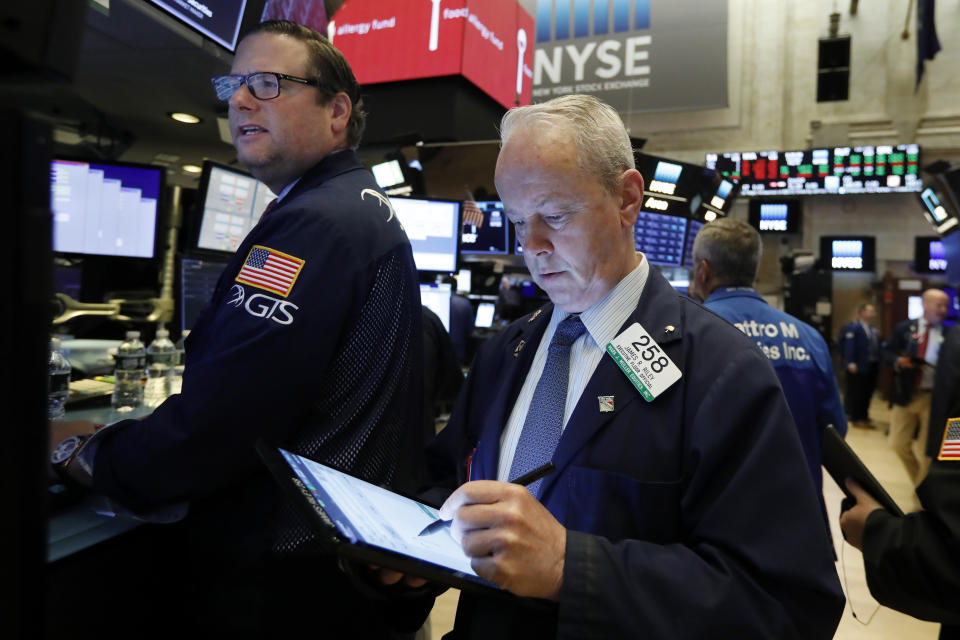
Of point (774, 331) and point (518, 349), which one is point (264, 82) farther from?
point (774, 331)

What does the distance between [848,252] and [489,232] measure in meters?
8.15

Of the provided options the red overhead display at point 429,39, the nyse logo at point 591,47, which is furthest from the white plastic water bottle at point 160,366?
the nyse logo at point 591,47

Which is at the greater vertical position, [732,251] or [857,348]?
[732,251]

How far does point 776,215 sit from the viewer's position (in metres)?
10.3

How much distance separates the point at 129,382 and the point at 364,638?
3.50 feet

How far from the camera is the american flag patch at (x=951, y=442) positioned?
3.88 feet

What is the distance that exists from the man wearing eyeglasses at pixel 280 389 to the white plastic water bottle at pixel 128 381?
54 cm

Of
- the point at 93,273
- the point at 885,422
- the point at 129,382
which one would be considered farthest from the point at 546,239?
the point at 885,422

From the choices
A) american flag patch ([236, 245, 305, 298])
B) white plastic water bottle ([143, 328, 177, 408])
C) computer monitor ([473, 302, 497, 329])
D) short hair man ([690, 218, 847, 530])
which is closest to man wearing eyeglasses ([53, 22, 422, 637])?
american flag patch ([236, 245, 305, 298])

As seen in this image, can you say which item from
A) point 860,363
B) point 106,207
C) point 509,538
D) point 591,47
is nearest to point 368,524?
point 509,538

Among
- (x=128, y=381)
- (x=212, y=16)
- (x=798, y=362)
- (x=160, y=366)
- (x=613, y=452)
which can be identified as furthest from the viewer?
(x=798, y=362)

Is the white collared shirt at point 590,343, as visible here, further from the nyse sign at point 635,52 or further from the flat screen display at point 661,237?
the nyse sign at point 635,52

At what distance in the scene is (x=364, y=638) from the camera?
1.34m

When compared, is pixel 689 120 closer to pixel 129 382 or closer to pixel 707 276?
pixel 707 276
